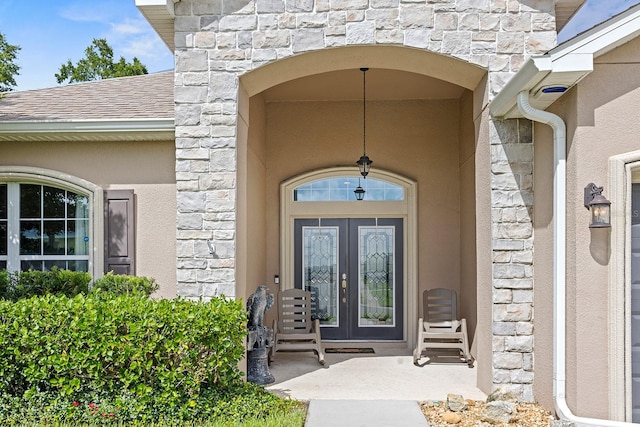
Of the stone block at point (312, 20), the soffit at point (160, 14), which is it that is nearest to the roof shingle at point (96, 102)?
the soffit at point (160, 14)

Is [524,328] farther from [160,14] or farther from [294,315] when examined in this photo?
[160,14]

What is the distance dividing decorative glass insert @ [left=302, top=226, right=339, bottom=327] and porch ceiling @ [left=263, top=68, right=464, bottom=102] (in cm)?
216

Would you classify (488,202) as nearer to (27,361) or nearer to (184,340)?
(184,340)

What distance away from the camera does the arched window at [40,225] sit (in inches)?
298

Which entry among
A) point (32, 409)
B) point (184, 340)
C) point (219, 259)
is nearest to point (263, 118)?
point (219, 259)

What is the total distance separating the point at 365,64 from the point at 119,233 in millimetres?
3589

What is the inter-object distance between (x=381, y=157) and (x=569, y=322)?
5.05 metres

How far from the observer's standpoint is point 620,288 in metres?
4.70

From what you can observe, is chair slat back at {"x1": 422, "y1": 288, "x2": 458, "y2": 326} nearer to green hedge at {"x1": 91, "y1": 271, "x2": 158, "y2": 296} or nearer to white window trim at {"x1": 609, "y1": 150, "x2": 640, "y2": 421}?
white window trim at {"x1": 609, "y1": 150, "x2": 640, "y2": 421}

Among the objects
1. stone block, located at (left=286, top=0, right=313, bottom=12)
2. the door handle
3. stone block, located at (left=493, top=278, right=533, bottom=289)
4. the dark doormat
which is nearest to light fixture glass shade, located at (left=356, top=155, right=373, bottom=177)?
the door handle

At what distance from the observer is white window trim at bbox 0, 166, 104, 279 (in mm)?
7293

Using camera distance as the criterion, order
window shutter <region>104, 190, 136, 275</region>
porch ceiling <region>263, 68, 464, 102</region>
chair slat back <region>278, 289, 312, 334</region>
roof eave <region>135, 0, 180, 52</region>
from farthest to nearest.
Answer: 1. chair slat back <region>278, 289, 312, 334</region>
2. porch ceiling <region>263, 68, 464, 102</region>
3. window shutter <region>104, 190, 136, 275</region>
4. roof eave <region>135, 0, 180, 52</region>

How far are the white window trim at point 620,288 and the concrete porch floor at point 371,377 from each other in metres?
1.67

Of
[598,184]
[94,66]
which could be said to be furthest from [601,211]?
[94,66]
